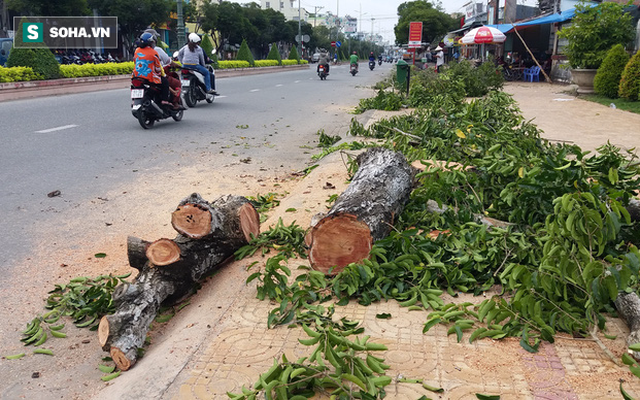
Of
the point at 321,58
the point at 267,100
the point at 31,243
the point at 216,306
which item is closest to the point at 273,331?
the point at 216,306

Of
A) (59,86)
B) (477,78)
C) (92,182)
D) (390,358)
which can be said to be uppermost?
(477,78)

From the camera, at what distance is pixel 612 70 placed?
1562 cm

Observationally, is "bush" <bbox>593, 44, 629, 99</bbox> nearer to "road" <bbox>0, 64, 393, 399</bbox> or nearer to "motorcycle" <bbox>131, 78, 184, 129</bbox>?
"road" <bbox>0, 64, 393, 399</bbox>

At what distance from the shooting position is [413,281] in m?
3.44

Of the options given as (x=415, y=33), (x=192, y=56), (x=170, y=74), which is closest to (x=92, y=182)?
(x=170, y=74)

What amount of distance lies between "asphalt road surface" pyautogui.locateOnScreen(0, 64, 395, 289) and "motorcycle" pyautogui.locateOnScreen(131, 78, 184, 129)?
0.22m

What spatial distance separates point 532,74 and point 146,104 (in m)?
21.7

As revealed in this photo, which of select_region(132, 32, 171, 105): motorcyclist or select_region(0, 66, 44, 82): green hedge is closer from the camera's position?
select_region(132, 32, 171, 105): motorcyclist

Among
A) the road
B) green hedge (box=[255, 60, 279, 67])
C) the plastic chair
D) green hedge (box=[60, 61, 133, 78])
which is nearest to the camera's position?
the road

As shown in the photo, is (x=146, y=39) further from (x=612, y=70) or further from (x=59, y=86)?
(x=612, y=70)

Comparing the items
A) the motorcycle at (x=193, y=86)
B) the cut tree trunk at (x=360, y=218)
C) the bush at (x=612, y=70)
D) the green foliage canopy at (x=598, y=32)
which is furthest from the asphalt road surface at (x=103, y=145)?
the green foliage canopy at (x=598, y=32)

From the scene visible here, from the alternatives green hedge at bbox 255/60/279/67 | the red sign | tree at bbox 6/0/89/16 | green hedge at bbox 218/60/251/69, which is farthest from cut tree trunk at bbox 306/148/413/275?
green hedge at bbox 255/60/279/67

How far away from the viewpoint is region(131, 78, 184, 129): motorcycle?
9.59 metres

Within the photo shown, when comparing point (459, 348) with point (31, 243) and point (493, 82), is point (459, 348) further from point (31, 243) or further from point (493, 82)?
point (493, 82)
